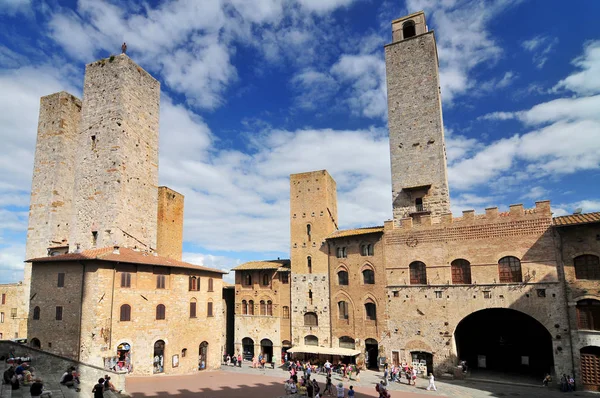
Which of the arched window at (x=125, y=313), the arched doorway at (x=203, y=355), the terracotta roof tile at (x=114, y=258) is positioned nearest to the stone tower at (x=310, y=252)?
the arched doorway at (x=203, y=355)

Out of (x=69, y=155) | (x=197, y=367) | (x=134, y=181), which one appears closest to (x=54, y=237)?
(x=69, y=155)

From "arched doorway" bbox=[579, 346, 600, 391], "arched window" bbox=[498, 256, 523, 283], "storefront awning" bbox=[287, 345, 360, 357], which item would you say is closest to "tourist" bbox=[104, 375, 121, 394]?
"storefront awning" bbox=[287, 345, 360, 357]

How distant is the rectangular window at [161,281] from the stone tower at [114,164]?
508 cm

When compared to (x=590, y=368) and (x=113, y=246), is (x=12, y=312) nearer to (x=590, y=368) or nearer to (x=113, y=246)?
(x=113, y=246)

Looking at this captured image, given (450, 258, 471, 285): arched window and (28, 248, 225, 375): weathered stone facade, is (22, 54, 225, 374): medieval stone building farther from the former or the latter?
(450, 258, 471, 285): arched window

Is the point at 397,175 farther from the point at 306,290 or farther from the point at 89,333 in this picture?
the point at 89,333

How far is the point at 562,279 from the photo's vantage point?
1007 inches

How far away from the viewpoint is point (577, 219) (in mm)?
25734

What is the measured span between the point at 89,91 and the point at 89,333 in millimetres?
20507

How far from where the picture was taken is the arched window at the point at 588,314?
24.2 meters

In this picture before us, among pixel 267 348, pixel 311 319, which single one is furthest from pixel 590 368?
pixel 267 348

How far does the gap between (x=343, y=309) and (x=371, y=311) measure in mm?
2660

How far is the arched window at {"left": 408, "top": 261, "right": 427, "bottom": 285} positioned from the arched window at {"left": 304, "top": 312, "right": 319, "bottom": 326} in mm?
9431

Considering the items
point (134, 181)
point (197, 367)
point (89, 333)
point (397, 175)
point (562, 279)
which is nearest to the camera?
point (89, 333)
